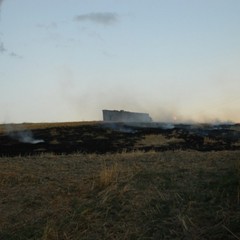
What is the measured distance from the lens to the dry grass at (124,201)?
34.2ft

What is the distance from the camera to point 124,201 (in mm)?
12016

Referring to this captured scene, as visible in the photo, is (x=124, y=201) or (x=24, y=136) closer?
(x=124, y=201)

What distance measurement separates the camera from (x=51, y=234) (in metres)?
10.4

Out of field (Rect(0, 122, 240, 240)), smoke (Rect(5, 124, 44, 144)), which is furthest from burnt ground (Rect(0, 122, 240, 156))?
field (Rect(0, 122, 240, 240))

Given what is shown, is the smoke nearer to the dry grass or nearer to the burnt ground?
the burnt ground

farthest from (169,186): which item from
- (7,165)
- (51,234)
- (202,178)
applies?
(7,165)

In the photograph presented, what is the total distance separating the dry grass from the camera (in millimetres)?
10430

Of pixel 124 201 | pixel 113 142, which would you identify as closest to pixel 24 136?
pixel 113 142

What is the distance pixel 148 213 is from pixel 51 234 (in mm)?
2308

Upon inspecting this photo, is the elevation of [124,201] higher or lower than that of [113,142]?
lower

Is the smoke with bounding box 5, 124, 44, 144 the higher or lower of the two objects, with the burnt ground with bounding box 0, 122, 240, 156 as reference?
higher

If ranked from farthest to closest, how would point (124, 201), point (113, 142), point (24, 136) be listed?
1. point (24, 136)
2. point (113, 142)
3. point (124, 201)

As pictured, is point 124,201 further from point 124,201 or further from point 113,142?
point 113,142

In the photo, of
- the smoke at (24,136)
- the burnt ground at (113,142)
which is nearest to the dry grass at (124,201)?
the burnt ground at (113,142)
